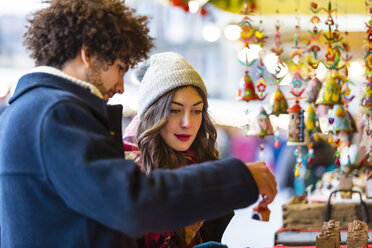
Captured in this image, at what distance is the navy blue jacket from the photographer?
0.95m

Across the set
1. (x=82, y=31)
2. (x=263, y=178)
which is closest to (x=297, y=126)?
(x=263, y=178)

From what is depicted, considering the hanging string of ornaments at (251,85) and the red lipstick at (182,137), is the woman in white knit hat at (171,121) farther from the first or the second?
the hanging string of ornaments at (251,85)

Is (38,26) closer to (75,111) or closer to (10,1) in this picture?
(75,111)

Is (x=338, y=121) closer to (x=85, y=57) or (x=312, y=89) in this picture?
(x=312, y=89)

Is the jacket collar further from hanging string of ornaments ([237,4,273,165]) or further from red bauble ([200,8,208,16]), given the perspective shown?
red bauble ([200,8,208,16])

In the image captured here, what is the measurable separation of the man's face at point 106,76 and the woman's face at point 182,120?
63 centimetres

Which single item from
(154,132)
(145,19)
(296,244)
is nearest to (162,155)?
(154,132)

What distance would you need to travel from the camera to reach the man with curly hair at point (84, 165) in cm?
96

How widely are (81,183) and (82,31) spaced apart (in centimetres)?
35

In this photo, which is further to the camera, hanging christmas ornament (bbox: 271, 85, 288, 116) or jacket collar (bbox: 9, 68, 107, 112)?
hanging christmas ornament (bbox: 271, 85, 288, 116)

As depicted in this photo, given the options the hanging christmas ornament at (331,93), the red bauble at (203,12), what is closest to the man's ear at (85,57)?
the hanging christmas ornament at (331,93)

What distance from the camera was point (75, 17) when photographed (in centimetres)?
115

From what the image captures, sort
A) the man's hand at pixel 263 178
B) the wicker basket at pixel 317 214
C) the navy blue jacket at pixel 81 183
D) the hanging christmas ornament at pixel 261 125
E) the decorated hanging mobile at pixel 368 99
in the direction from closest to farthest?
the navy blue jacket at pixel 81 183 < the man's hand at pixel 263 178 < the decorated hanging mobile at pixel 368 99 < the hanging christmas ornament at pixel 261 125 < the wicker basket at pixel 317 214

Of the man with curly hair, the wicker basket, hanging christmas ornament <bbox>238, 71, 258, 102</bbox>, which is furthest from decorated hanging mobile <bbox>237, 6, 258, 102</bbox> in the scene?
the man with curly hair
